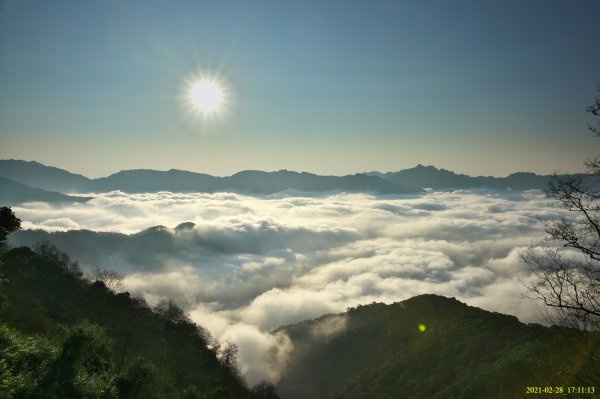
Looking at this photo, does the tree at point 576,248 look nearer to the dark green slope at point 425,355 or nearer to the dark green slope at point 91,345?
the dark green slope at point 425,355

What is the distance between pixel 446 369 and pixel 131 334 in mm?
88690

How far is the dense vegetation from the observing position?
25.9 m

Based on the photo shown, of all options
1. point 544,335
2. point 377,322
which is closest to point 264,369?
point 377,322

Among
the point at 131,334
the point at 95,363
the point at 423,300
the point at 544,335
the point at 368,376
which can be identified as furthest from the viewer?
the point at 423,300

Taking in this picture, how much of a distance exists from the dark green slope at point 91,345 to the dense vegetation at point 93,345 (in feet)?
0.29

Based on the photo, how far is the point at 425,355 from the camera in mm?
112312

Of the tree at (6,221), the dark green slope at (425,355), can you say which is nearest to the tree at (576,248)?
the dark green slope at (425,355)

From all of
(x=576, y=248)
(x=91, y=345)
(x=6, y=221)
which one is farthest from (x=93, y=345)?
(x=576, y=248)

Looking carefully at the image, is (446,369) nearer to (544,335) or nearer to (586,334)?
(544,335)

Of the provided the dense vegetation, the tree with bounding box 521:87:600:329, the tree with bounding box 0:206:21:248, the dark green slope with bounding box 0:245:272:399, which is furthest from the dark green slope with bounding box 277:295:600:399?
the tree with bounding box 0:206:21:248

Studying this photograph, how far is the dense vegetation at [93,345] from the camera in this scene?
1019 inches

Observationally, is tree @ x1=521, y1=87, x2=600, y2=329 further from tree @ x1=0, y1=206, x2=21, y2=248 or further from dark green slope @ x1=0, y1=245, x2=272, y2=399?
tree @ x1=0, y1=206, x2=21, y2=248

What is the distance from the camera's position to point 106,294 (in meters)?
90.6

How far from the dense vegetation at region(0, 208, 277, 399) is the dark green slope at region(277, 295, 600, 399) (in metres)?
38.9
